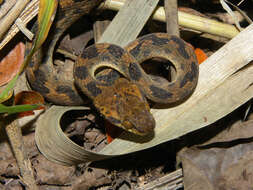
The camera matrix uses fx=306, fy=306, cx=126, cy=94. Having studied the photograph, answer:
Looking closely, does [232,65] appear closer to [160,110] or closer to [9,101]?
[160,110]

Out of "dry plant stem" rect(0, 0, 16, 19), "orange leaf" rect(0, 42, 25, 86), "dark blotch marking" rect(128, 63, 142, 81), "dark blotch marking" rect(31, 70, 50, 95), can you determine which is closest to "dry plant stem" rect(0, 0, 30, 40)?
"dry plant stem" rect(0, 0, 16, 19)

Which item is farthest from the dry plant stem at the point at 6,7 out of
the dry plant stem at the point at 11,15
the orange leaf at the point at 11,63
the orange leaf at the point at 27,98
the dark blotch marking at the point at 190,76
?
the dark blotch marking at the point at 190,76

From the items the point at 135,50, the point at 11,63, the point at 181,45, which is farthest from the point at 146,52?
the point at 11,63

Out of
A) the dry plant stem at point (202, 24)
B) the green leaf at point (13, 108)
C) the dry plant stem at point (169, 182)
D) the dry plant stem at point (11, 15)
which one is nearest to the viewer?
the green leaf at point (13, 108)

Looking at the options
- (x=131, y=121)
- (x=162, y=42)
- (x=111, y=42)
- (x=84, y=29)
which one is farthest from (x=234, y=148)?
(x=84, y=29)

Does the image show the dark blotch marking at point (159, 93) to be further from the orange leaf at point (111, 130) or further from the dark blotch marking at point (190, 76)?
the orange leaf at point (111, 130)

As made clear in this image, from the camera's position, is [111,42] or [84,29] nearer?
[111,42]
